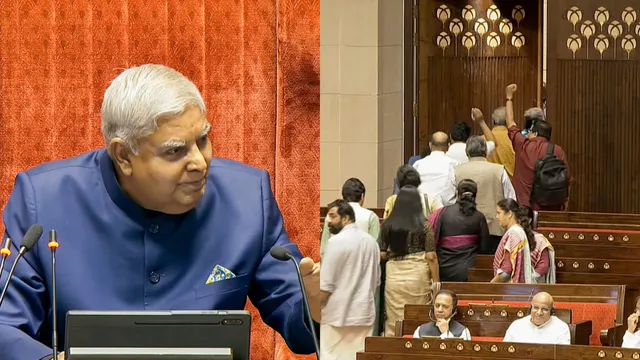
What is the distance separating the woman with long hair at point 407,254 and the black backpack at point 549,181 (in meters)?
2.08

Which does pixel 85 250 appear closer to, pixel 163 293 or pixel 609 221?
pixel 163 293

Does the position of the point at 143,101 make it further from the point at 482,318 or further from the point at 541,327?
the point at 482,318

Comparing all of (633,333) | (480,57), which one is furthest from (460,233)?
(480,57)

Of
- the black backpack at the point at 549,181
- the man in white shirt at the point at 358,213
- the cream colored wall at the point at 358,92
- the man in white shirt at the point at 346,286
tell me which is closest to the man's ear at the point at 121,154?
the man in white shirt at the point at 346,286

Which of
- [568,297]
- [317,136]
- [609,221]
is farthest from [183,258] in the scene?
[609,221]

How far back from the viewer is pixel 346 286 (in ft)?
28.3

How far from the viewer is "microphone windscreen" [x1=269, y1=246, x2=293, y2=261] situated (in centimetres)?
296

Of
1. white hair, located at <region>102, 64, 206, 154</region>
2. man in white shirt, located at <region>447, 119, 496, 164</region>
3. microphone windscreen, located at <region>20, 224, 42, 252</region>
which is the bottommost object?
man in white shirt, located at <region>447, 119, 496, 164</region>

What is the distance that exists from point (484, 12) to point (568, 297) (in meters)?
7.28

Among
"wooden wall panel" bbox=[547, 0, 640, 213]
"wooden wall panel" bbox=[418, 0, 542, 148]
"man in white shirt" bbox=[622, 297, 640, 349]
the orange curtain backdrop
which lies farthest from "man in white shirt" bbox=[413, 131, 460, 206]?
the orange curtain backdrop

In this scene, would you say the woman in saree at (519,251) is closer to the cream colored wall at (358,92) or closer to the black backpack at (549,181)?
the black backpack at (549,181)

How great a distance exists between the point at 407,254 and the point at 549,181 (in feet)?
7.71

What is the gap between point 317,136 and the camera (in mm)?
4555

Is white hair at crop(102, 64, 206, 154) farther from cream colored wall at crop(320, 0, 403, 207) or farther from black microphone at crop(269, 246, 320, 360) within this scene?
cream colored wall at crop(320, 0, 403, 207)
